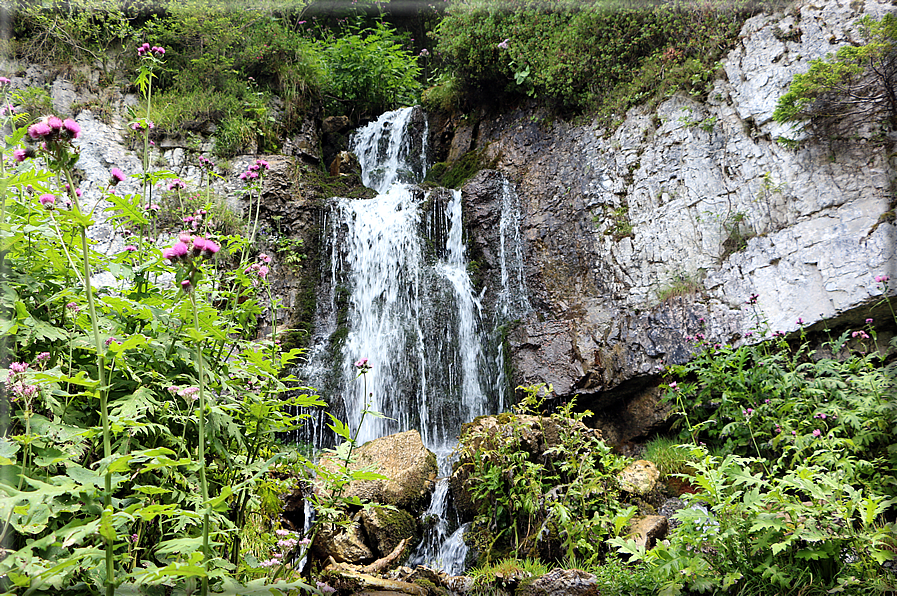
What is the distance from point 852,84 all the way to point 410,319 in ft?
18.0

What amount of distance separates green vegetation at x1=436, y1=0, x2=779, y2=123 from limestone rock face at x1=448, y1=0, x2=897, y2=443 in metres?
0.32

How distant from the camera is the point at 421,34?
42.6ft

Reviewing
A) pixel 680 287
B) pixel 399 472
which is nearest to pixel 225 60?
pixel 399 472

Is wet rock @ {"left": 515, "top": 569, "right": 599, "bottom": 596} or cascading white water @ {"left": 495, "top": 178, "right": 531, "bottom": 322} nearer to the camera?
wet rock @ {"left": 515, "top": 569, "right": 599, "bottom": 596}

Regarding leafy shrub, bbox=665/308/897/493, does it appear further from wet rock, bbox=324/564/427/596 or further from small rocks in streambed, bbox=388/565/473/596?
wet rock, bbox=324/564/427/596

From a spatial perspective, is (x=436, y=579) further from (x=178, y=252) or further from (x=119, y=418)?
(x=178, y=252)

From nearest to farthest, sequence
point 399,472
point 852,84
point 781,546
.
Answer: point 781,546
point 399,472
point 852,84

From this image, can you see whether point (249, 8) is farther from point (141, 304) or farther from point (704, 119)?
point (141, 304)

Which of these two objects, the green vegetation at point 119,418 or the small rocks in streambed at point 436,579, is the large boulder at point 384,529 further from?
the green vegetation at point 119,418

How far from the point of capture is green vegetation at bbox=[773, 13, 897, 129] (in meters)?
4.40

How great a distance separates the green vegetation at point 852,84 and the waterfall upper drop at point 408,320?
12.1 ft

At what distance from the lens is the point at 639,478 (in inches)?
167

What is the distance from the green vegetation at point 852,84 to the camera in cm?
440

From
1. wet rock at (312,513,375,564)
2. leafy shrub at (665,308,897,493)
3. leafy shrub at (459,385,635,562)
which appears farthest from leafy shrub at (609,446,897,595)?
wet rock at (312,513,375,564)
